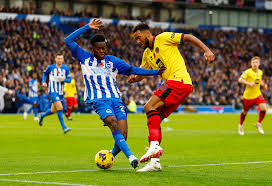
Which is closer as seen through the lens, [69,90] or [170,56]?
[170,56]

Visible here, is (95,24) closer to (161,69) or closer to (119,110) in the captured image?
(161,69)

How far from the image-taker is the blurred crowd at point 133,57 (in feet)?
121

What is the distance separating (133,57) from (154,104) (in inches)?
1451

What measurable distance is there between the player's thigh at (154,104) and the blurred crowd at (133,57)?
85.6 ft

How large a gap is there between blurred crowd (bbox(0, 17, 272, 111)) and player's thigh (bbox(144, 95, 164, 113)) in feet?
85.6

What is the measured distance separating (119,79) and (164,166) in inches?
1273

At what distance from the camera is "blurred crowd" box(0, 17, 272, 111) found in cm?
3694

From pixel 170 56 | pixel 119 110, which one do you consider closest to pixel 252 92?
pixel 170 56

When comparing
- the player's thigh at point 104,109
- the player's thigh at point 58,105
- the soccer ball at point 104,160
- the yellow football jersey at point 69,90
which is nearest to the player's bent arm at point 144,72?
the player's thigh at point 104,109

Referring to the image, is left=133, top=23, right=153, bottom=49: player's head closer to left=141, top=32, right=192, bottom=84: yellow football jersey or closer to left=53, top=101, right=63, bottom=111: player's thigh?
left=141, top=32, right=192, bottom=84: yellow football jersey

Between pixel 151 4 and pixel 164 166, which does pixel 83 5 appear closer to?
pixel 151 4

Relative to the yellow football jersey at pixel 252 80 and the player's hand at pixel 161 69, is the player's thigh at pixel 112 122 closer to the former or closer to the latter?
the player's hand at pixel 161 69

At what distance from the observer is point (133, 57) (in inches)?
1784

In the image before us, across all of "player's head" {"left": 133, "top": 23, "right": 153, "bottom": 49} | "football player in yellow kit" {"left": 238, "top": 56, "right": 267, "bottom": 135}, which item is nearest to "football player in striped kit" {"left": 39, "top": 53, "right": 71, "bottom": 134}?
"football player in yellow kit" {"left": 238, "top": 56, "right": 267, "bottom": 135}
